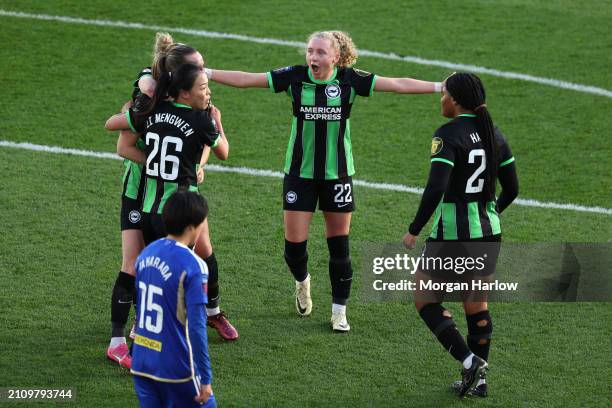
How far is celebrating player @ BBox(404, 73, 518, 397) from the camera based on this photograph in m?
6.28

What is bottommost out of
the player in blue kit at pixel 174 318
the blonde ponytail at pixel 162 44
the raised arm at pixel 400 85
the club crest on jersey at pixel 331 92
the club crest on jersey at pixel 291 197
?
the player in blue kit at pixel 174 318

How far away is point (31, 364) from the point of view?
6879 millimetres

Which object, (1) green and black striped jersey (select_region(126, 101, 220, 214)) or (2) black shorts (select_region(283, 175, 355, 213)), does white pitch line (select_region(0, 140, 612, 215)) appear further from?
(1) green and black striped jersey (select_region(126, 101, 220, 214))

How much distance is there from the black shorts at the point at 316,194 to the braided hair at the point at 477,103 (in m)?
1.34

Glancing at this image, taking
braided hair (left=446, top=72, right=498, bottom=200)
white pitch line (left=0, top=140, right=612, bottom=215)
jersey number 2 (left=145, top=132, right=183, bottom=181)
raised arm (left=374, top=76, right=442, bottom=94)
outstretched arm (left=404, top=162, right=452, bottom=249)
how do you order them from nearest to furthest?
outstretched arm (left=404, top=162, right=452, bottom=249), braided hair (left=446, top=72, right=498, bottom=200), jersey number 2 (left=145, top=132, right=183, bottom=181), raised arm (left=374, top=76, right=442, bottom=94), white pitch line (left=0, top=140, right=612, bottom=215)

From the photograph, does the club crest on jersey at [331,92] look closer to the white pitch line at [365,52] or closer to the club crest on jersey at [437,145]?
the club crest on jersey at [437,145]

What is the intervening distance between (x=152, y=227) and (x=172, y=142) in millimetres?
634

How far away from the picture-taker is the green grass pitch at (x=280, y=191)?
22.6 ft

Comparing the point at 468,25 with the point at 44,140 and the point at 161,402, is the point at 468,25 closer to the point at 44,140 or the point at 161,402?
the point at 44,140

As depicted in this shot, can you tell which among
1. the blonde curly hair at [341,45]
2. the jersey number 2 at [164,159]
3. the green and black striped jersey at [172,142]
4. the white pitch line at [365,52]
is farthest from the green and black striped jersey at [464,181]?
the white pitch line at [365,52]

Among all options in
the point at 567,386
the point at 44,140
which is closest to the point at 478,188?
the point at 567,386

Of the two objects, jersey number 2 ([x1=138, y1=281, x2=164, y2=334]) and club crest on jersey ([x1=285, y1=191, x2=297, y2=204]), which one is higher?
club crest on jersey ([x1=285, y1=191, x2=297, y2=204])

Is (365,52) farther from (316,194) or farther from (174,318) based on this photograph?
(174,318)

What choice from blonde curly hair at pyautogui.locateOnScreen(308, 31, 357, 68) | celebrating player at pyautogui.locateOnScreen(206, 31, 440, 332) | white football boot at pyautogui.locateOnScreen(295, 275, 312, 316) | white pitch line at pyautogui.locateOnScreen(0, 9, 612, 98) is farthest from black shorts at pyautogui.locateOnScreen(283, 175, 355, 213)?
white pitch line at pyautogui.locateOnScreen(0, 9, 612, 98)
